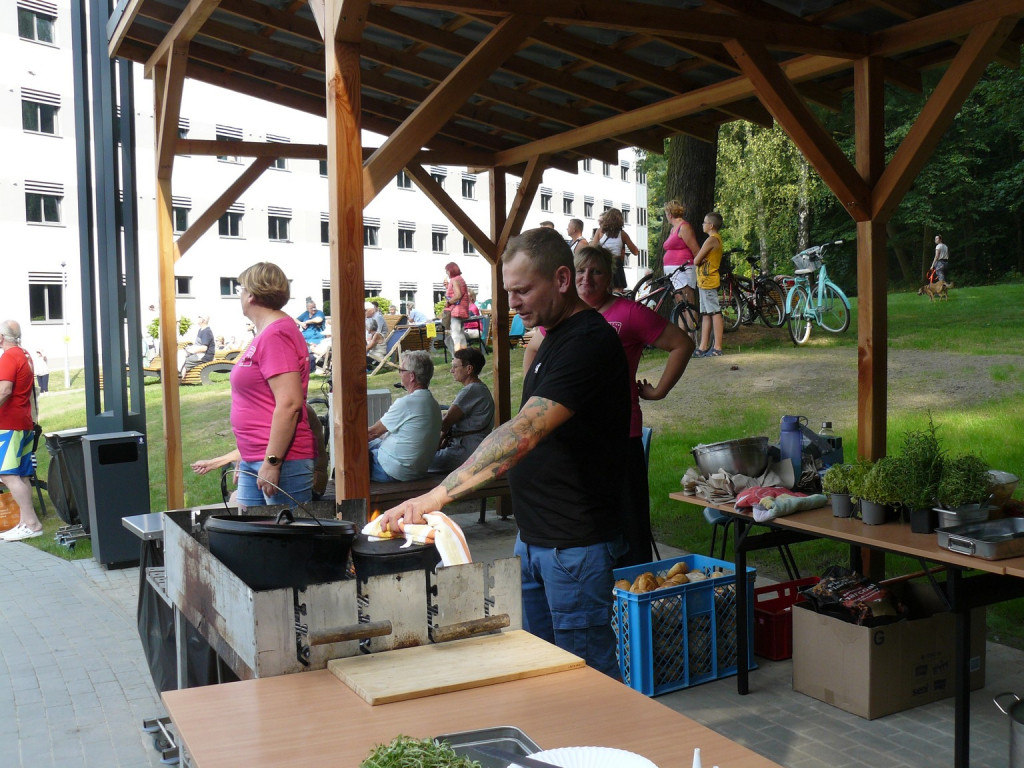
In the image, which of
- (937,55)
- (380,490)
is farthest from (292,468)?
(937,55)

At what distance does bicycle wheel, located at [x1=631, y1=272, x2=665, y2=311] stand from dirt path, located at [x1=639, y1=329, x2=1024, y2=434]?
36.1 inches

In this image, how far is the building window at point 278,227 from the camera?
3362 cm

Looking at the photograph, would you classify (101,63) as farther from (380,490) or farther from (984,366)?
(984,366)

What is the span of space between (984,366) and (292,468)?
10.3 meters

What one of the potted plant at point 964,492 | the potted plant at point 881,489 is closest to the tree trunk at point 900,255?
the potted plant at point 881,489

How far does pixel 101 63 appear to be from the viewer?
7.85m

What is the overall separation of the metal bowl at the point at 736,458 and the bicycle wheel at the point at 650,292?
24.1 ft

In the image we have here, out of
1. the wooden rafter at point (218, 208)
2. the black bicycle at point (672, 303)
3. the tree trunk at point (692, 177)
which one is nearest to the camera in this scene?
the wooden rafter at point (218, 208)

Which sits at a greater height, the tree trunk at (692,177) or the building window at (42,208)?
the building window at (42,208)

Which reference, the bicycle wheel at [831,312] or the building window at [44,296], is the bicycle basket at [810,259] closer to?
the bicycle wheel at [831,312]

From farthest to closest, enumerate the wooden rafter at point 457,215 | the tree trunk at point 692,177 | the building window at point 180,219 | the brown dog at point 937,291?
the building window at point 180,219 < the brown dog at point 937,291 < the tree trunk at point 692,177 < the wooden rafter at point 457,215

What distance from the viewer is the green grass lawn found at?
7.90 metres

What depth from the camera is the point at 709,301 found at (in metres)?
11.8

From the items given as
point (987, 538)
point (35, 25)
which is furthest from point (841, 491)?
point (35, 25)
